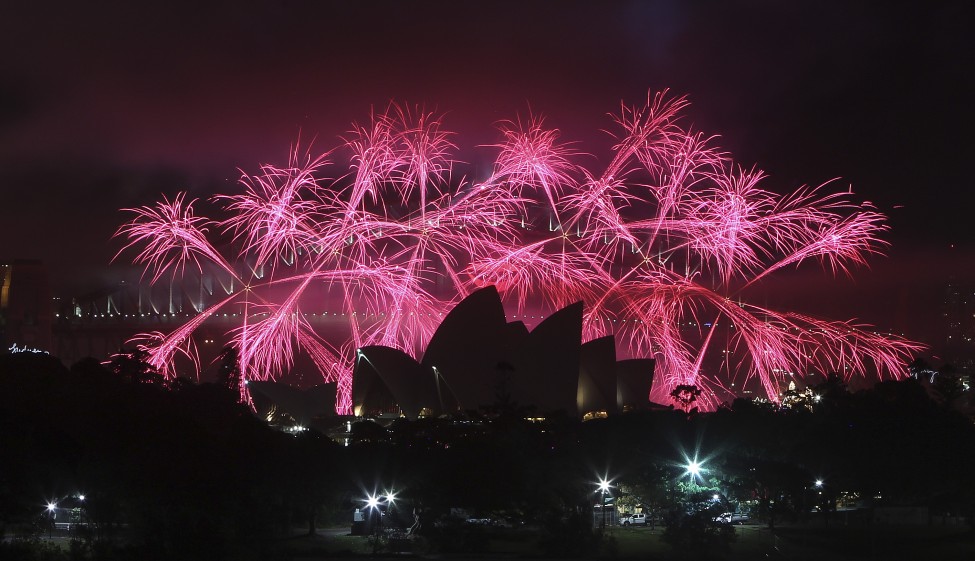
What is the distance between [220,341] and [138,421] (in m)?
69.3

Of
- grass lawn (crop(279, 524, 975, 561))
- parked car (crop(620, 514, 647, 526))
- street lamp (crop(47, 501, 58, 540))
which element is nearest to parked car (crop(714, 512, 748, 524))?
grass lawn (crop(279, 524, 975, 561))

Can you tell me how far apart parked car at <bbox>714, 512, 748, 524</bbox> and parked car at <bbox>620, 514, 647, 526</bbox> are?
307cm

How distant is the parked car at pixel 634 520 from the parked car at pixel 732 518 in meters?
3.07

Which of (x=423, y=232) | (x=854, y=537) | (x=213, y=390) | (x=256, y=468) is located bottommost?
(x=854, y=537)

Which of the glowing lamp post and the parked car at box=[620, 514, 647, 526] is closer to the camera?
the glowing lamp post

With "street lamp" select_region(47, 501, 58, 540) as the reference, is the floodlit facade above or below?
above

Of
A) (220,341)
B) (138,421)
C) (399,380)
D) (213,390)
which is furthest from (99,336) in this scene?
(138,421)

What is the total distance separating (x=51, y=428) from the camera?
3184 cm

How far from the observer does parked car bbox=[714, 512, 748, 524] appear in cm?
3650

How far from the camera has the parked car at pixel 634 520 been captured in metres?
40.4

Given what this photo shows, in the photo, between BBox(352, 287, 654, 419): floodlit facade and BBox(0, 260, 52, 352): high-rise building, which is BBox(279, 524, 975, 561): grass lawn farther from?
BBox(0, 260, 52, 352): high-rise building

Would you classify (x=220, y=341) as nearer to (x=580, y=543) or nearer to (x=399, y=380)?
(x=399, y=380)

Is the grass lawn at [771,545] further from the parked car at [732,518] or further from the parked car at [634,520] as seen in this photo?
the parked car at [634,520]

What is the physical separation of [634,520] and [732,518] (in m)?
3.51
